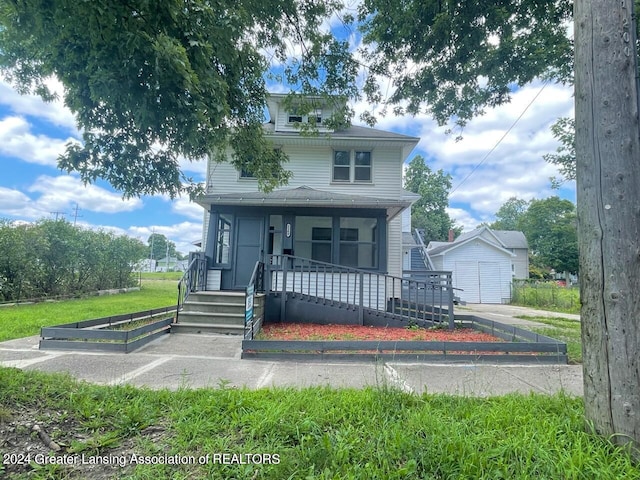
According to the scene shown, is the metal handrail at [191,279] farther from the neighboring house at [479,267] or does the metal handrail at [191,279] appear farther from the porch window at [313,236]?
the neighboring house at [479,267]

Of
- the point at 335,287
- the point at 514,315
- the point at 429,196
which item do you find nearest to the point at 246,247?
the point at 335,287

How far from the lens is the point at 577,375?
4168mm

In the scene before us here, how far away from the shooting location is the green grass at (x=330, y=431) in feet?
6.23

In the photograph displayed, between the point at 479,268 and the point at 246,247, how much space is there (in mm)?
17068

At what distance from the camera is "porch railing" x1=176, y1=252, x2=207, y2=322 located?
735 centimetres

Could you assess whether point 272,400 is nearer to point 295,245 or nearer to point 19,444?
point 19,444

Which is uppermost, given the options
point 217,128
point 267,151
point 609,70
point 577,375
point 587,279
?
point 267,151

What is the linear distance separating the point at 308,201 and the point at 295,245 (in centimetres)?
172

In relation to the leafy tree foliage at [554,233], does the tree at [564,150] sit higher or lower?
higher

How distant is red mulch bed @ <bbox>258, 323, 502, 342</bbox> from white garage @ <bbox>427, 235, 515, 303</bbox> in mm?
14315

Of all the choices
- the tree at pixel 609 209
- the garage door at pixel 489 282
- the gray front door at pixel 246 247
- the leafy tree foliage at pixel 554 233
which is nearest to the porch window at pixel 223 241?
the gray front door at pixel 246 247

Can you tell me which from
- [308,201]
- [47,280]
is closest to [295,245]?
[308,201]

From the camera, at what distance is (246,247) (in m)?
9.63

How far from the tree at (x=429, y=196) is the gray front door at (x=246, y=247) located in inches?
1322
